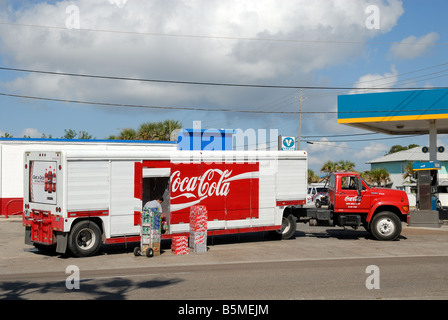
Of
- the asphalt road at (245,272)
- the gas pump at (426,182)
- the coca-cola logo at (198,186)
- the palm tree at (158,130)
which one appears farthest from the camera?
the palm tree at (158,130)

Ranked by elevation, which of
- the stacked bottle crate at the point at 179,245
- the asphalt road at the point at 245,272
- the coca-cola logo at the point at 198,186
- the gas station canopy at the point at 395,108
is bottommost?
the asphalt road at the point at 245,272

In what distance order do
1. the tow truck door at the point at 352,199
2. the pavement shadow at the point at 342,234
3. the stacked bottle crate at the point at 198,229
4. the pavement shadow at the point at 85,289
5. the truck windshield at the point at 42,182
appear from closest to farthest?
the pavement shadow at the point at 85,289, the truck windshield at the point at 42,182, the stacked bottle crate at the point at 198,229, the tow truck door at the point at 352,199, the pavement shadow at the point at 342,234

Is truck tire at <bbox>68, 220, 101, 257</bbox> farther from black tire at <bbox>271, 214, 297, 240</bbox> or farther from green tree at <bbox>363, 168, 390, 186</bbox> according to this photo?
green tree at <bbox>363, 168, 390, 186</bbox>

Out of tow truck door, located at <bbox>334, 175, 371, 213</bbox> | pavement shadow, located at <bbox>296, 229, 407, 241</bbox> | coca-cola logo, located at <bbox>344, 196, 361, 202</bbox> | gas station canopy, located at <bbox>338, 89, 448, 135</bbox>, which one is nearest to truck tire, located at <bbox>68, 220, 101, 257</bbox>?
tow truck door, located at <bbox>334, 175, 371, 213</bbox>

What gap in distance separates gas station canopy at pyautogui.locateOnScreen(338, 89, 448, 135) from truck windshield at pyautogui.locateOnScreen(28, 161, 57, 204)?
18.6 meters

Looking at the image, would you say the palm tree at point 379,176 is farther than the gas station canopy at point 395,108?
Yes

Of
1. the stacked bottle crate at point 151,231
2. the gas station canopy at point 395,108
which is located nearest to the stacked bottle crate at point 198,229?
the stacked bottle crate at point 151,231

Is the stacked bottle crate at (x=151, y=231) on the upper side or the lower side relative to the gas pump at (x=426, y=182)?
lower

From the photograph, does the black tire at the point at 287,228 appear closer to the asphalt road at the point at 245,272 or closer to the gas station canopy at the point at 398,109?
the asphalt road at the point at 245,272

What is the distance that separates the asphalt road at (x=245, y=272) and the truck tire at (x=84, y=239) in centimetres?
35

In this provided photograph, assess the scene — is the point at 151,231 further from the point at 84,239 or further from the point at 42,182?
the point at 42,182

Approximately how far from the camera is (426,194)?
25156 mm

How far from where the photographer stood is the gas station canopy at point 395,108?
89.3 feet
